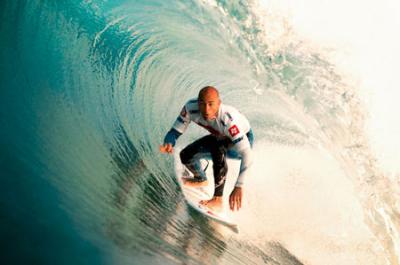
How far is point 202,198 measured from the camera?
15.6ft

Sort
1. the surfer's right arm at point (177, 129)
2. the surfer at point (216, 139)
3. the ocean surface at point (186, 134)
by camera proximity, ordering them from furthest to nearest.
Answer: the surfer's right arm at point (177, 129), the surfer at point (216, 139), the ocean surface at point (186, 134)

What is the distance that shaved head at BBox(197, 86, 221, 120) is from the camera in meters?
3.76

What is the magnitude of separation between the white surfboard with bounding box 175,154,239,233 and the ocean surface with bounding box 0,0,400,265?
0.08 metres

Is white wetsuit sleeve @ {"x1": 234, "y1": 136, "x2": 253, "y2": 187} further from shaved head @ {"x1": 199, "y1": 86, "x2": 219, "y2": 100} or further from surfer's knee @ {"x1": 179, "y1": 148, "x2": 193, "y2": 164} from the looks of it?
surfer's knee @ {"x1": 179, "y1": 148, "x2": 193, "y2": 164}

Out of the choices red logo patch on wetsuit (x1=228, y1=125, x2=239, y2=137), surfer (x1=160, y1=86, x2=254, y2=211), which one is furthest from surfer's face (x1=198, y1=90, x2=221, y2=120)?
red logo patch on wetsuit (x1=228, y1=125, x2=239, y2=137)

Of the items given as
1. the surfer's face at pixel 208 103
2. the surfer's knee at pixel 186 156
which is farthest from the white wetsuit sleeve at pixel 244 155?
the surfer's knee at pixel 186 156

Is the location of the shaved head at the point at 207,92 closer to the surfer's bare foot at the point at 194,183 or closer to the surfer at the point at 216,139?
the surfer at the point at 216,139

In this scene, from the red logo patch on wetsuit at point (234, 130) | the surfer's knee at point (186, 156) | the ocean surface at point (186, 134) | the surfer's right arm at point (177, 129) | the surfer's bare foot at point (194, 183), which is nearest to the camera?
the ocean surface at point (186, 134)

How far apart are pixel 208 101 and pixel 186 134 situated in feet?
6.42

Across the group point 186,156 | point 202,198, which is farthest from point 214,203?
point 186,156

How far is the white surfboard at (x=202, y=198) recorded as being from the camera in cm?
460

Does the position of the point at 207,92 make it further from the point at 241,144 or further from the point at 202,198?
the point at 202,198

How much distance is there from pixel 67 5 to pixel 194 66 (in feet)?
6.07

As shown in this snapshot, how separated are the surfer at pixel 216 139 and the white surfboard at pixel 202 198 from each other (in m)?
0.06
